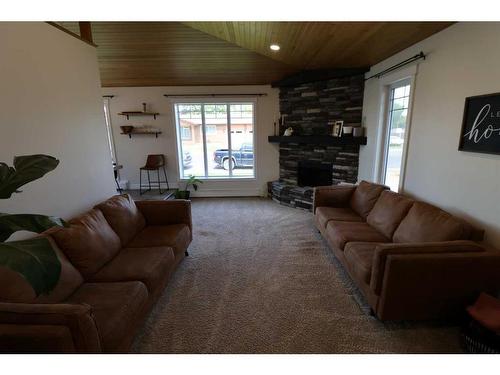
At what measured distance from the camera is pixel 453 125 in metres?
2.34

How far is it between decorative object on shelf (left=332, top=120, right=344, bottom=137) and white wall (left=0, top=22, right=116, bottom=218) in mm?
3578

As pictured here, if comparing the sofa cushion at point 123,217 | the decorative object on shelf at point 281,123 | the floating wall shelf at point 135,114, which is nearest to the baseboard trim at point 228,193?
the decorative object on shelf at point 281,123

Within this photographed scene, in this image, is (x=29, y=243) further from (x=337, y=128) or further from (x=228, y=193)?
(x=228, y=193)

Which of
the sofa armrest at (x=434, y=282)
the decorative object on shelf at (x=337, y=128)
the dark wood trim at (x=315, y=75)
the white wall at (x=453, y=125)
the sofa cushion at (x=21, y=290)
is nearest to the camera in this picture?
the sofa cushion at (x=21, y=290)

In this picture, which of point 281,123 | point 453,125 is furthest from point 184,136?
point 453,125

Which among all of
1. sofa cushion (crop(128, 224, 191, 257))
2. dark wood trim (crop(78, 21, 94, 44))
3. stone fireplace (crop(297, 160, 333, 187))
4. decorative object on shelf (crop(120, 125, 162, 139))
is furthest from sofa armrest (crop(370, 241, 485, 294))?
decorative object on shelf (crop(120, 125, 162, 139))

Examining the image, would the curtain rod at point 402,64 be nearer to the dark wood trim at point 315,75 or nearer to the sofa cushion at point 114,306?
the dark wood trim at point 315,75

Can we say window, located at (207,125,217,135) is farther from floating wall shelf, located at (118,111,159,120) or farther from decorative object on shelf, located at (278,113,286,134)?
decorative object on shelf, located at (278,113,286,134)

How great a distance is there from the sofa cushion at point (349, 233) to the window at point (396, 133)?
958 millimetres

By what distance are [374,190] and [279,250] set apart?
4.63ft

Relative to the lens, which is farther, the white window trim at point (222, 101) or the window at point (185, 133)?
the window at point (185, 133)

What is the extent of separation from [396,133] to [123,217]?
3.52 m

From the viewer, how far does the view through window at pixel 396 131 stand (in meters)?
3.26

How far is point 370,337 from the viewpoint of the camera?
182 centimetres
